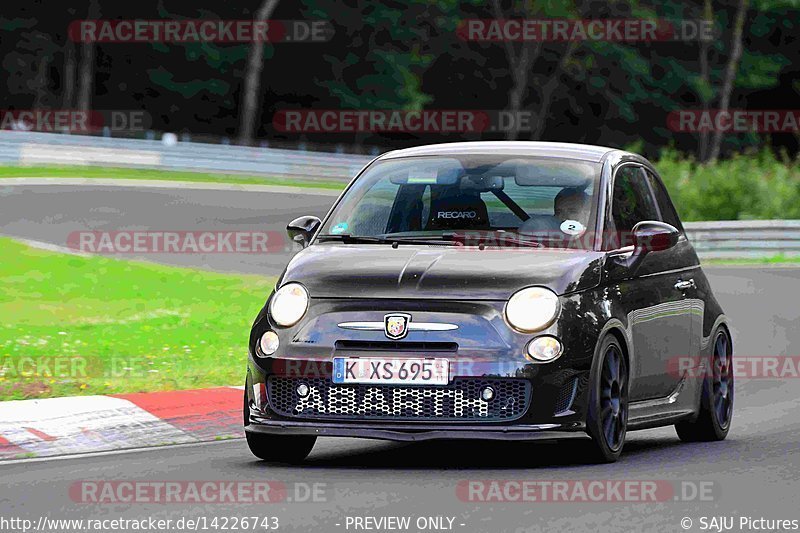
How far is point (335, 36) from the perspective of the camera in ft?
224

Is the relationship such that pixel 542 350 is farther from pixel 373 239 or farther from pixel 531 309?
pixel 373 239

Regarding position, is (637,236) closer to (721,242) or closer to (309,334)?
(309,334)

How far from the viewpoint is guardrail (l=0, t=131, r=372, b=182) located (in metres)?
42.5

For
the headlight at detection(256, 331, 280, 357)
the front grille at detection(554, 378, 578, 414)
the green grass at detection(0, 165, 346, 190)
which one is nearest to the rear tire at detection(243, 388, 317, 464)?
the headlight at detection(256, 331, 280, 357)

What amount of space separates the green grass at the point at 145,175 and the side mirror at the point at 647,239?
2856 cm

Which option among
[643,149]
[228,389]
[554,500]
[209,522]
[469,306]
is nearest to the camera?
[209,522]

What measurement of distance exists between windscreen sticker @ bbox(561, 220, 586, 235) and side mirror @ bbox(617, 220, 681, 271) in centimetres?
28

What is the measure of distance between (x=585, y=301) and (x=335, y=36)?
196 ft

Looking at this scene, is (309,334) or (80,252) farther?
(80,252)

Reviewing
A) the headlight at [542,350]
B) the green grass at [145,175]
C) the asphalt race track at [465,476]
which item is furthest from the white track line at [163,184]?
the headlight at [542,350]

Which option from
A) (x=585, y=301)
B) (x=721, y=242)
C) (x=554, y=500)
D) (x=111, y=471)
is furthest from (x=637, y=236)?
(x=721, y=242)

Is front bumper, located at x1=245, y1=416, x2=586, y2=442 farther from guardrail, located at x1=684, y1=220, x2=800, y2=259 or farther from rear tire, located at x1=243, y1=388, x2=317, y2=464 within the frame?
guardrail, located at x1=684, y1=220, x2=800, y2=259

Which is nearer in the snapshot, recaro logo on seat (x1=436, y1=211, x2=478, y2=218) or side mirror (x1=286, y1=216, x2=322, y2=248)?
recaro logo on seat (x1=436, y1=211, x2=478, y2=218)

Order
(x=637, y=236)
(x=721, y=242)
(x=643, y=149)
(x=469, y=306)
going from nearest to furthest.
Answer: (x=469, y=306)
(x=637, y=236)
(x=721, y=242)
(x=643, y=149)
